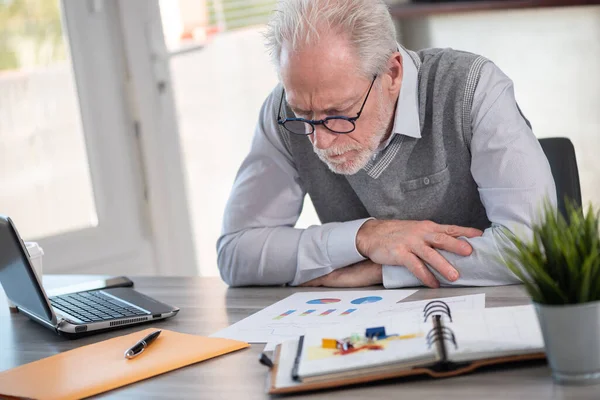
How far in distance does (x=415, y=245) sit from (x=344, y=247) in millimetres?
160

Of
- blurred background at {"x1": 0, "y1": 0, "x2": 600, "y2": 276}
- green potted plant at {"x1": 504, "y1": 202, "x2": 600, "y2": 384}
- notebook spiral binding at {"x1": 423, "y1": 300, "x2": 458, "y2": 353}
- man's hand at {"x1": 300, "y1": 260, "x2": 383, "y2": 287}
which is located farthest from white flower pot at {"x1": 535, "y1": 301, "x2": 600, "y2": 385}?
blurred background at {"x1": 0, "y1": 0, "x2": 600, "y2": 276}

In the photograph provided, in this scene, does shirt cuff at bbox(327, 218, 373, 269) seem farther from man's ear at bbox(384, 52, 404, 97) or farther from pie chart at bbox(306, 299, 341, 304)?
man's ear at bbox(384, 52, 404, 97)

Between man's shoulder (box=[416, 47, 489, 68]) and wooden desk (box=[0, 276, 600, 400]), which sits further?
man's shoulder (box=[416, 47, 489, 68])

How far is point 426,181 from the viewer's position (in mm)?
1851

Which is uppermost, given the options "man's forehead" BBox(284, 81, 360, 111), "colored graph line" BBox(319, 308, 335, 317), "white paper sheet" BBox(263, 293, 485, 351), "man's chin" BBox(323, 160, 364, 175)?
"man's forehead" BBox(284, 81, 360, 111)

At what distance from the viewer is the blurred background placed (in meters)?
3.27

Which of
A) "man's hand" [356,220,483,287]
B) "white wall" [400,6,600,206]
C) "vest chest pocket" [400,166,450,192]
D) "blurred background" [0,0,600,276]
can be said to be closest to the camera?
"man's hand" [356,220,483,287]

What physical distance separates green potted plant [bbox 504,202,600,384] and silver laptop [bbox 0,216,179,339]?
32.0 inches

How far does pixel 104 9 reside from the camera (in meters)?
3.46

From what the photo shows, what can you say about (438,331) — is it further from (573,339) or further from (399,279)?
(399,279)

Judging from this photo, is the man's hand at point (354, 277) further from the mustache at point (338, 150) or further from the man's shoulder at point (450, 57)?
the man's shoulder at point (450, 57)

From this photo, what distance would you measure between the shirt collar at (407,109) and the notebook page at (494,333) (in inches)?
23.9

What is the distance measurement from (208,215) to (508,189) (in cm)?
232

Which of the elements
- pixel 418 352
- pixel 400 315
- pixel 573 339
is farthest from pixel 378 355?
pixel 573 339
